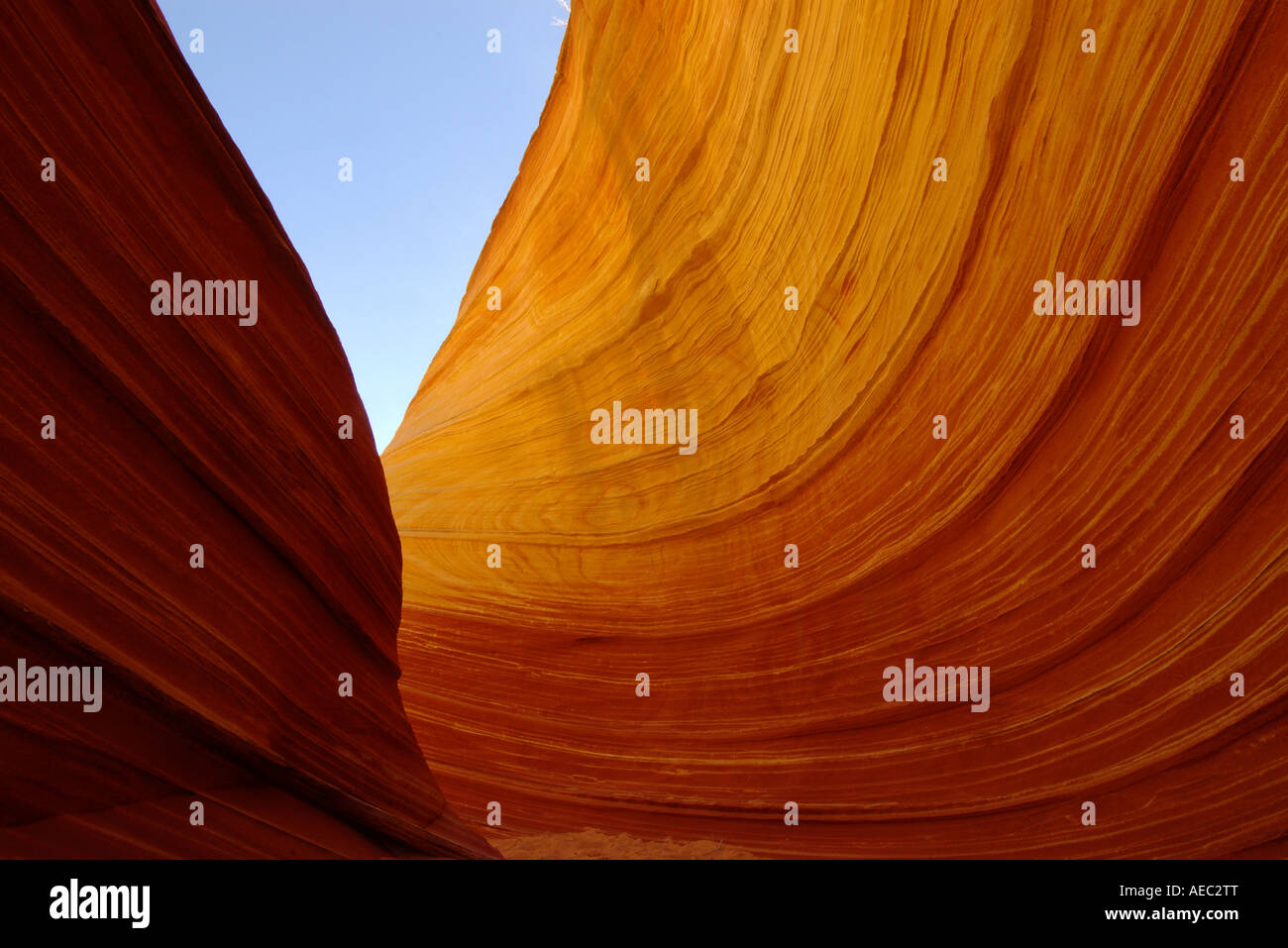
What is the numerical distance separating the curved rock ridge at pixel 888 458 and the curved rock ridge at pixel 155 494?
1.65 m

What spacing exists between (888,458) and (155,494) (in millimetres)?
2469

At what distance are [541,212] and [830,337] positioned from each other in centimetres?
233

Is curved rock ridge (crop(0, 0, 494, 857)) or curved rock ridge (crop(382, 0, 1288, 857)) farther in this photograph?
curved rock ridge (crop(382, 0, 1288, 857))

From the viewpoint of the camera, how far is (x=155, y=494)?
5.60ft

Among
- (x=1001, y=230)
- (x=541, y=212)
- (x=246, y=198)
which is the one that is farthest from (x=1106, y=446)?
(x=541, y=212)

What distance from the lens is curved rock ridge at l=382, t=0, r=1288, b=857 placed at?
2.43m

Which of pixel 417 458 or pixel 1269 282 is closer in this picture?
pixel 1269 282

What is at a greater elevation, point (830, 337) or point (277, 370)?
point (830, 337)

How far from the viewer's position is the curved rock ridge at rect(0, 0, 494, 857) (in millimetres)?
1473

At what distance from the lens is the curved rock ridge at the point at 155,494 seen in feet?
4.83

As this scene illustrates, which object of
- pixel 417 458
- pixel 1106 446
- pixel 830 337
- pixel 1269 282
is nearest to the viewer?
pixel 1269 282

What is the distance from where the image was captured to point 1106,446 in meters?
2.66

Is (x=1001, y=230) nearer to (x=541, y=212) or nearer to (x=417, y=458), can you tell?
(x=541, y=212)

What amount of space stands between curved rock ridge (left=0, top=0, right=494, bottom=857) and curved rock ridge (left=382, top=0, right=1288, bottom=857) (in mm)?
1653
